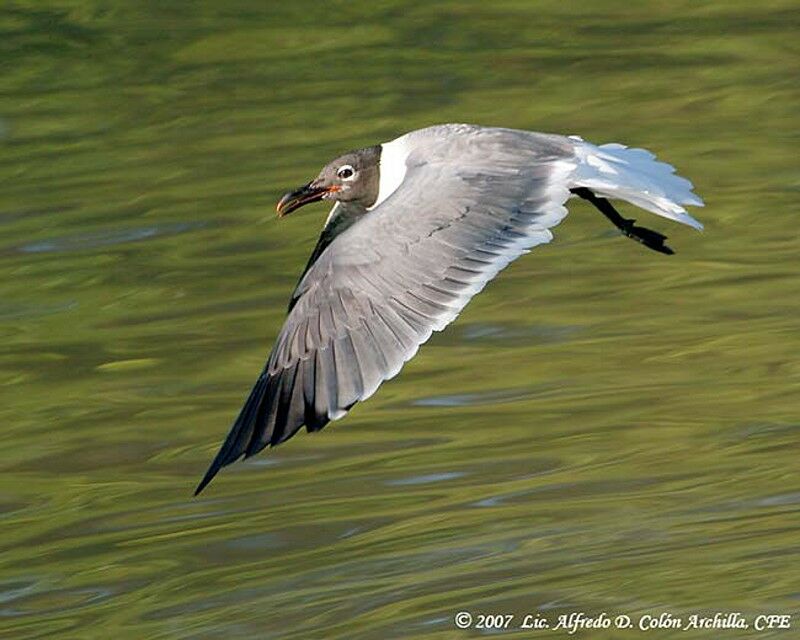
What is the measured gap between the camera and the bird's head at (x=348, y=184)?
7.14 metres

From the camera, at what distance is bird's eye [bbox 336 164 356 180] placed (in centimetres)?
718

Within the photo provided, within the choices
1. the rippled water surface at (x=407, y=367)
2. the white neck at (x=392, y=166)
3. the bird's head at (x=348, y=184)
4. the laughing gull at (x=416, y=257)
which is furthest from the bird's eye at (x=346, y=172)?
the rippled water surface at (x=407, y=367)

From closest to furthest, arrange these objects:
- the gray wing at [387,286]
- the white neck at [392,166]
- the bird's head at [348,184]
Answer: the gray wing at [387,286]
the white neck at [392,166]
the bird's head at [348,184]

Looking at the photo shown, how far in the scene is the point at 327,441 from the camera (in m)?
7.53

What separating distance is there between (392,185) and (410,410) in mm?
1156

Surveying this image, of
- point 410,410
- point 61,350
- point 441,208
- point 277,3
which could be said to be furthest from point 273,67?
point 441,208

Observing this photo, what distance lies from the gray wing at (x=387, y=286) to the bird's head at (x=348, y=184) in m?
0.83

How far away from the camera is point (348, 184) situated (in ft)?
23.6

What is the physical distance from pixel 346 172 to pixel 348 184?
0.13 feet

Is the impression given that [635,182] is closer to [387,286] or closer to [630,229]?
[387,286]

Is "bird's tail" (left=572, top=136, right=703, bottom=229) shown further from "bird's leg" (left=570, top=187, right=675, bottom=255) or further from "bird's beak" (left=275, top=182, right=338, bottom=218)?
"bird's beak" (left=275, top=182, right=338, bottom=218)

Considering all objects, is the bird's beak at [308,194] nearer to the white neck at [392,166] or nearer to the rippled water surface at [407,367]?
the white neck at [392,166]

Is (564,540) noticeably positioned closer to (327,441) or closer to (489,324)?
(327,441)

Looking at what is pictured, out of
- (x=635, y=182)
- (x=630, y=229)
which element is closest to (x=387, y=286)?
(x=635, y=182)
